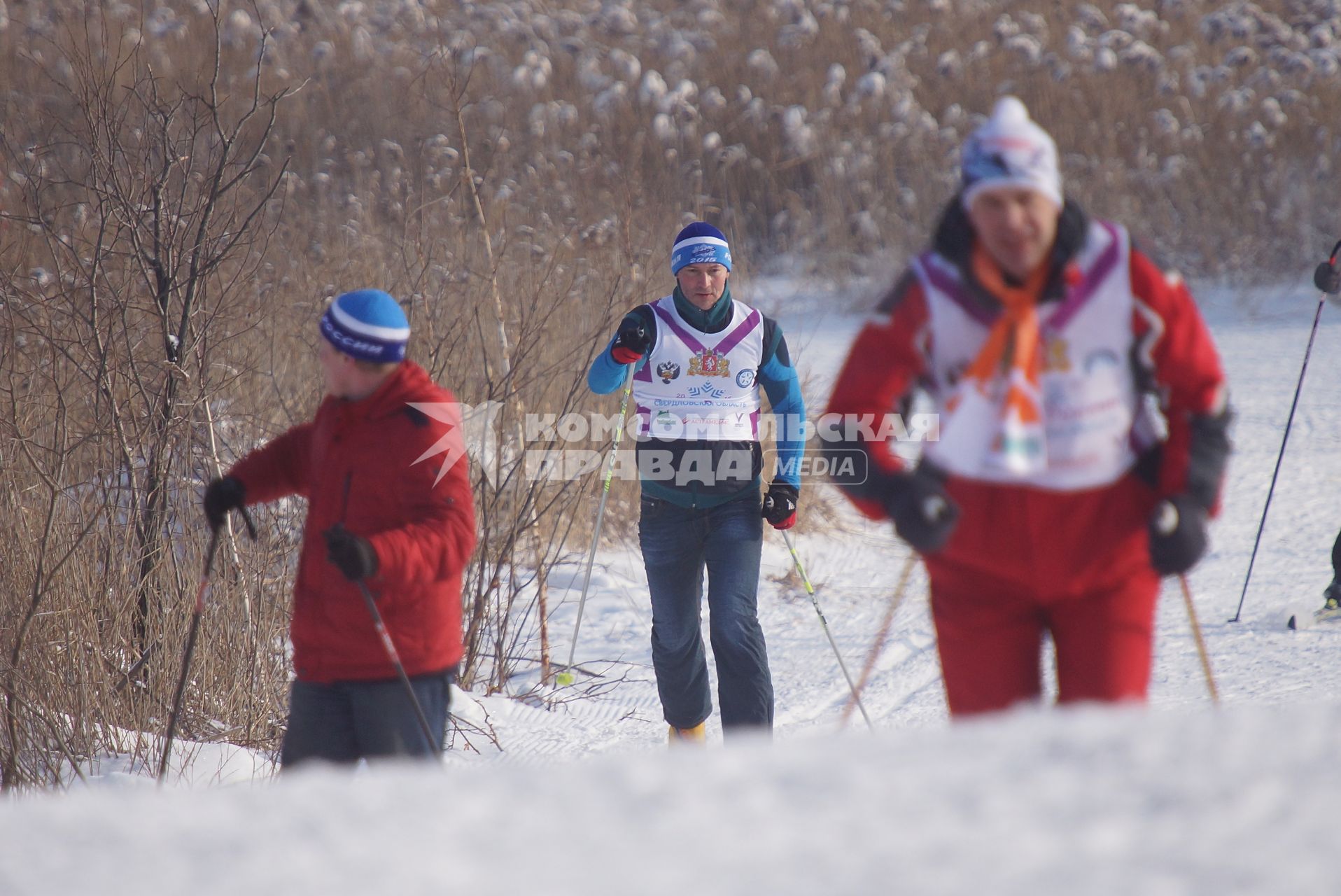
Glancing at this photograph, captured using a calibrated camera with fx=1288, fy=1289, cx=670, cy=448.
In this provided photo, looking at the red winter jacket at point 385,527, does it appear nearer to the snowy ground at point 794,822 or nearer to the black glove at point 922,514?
Result: the black glove at point 922,514

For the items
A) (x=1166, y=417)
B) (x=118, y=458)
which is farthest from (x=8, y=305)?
(x=1166, y=417)

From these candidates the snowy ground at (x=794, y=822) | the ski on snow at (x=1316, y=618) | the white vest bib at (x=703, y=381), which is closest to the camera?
the snowy ground at (x=794, y=822)

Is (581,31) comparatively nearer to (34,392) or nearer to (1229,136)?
(1229,136)

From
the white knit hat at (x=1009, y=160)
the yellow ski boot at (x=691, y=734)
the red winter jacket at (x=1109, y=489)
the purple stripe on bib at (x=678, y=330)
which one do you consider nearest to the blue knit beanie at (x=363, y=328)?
the red winter jacket at (x=1109, y=489)

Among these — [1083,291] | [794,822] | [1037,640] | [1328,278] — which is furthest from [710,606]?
[1328,278]

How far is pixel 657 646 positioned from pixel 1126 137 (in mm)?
16112

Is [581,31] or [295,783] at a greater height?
[581,31]

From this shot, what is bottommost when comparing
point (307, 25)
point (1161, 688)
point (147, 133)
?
point (1161, 688)

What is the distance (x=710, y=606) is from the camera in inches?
177

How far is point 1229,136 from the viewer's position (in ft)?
58.6

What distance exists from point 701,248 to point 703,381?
1.63 feet

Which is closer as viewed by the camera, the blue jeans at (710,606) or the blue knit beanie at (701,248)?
the blue jeans at (710,606)

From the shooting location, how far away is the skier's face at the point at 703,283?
4.75 m

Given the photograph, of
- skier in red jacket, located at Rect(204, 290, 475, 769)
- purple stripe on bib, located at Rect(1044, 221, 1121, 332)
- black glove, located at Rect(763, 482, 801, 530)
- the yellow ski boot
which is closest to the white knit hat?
purple stripe on bib, located at Rect(1044, 221, 1121, 332)
